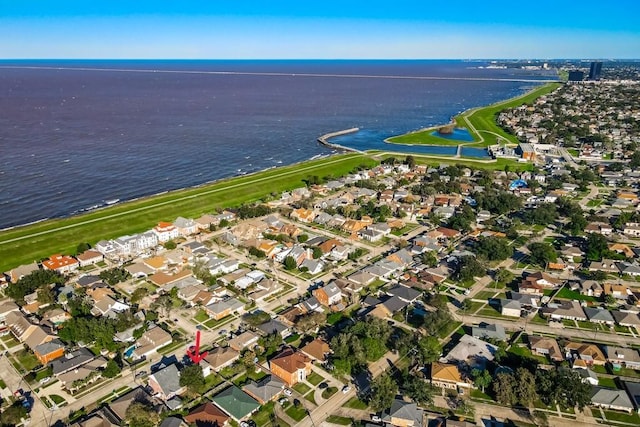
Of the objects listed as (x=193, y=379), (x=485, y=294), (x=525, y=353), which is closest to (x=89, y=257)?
(x=193, y=379)

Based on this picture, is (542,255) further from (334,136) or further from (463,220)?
(334,136)

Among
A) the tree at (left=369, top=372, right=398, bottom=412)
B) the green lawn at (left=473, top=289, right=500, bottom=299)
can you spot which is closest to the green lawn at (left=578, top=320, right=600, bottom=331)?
the green lawn at (left=473, top=289, right=500, bottom=299)

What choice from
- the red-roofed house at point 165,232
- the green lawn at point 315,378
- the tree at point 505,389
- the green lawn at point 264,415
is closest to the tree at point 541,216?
the tree at point 505,389

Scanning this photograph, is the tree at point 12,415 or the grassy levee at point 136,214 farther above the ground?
the grassy levee at point 136,214

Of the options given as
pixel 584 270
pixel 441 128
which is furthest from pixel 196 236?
pixel 441 128

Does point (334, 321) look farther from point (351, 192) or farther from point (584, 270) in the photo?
point (351, 192)

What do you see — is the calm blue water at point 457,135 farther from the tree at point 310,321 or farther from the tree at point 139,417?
the tree at point 139,417

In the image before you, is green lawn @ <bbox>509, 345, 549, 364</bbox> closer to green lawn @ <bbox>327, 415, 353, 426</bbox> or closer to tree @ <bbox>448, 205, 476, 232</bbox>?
green lawn @ <bbox>327, 415, 353, 426</bbox>
